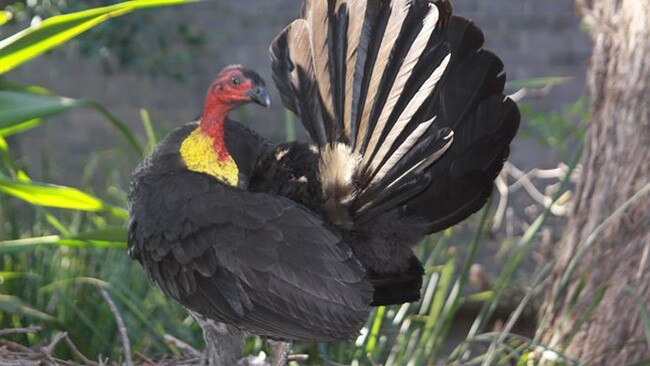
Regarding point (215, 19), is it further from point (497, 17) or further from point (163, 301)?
point (163, 301)

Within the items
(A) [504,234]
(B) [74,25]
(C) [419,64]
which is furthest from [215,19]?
(C) [419,64]

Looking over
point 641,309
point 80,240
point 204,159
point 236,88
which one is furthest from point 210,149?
point 641,309

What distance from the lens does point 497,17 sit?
715cm

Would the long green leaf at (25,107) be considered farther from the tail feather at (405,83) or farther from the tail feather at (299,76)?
the tail feather at (405,83)

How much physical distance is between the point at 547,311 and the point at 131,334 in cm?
143

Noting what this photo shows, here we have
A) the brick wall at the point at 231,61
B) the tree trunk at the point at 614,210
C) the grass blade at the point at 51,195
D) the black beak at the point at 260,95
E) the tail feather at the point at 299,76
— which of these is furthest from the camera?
the brick wall at the point at 231,61

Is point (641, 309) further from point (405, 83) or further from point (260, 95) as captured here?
point (260, 95)

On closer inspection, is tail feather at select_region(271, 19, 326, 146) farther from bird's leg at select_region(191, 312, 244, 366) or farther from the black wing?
bird's leg at select_region(191, 312, 244, 366)

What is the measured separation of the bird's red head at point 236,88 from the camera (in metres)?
3.16

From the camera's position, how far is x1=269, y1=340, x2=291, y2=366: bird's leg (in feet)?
10.7

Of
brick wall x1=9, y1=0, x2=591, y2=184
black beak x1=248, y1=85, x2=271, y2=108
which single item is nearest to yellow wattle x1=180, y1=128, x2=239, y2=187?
black beak x1=248, y1=85, x2=271, y2=108

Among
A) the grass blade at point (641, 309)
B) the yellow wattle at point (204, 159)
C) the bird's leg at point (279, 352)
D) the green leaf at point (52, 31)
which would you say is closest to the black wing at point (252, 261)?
the yellow wattle at point (204, 159)

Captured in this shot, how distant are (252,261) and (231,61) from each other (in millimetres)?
4390

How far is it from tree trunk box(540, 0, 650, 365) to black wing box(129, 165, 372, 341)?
2.97 ft
